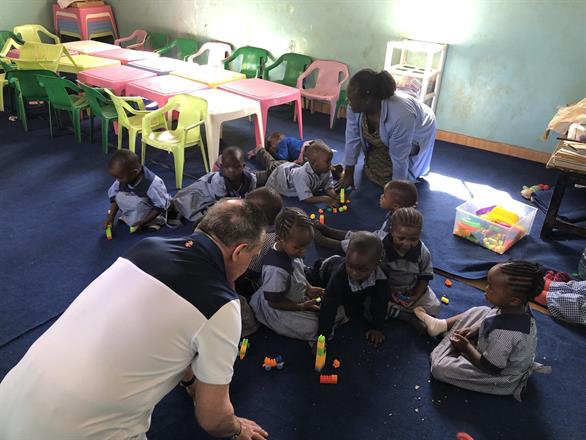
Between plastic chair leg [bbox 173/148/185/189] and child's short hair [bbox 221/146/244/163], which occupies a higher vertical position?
child's short hair [bbox 221/146/244/163]

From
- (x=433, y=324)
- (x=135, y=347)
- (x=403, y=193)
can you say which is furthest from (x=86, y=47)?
(x=135, y=347)

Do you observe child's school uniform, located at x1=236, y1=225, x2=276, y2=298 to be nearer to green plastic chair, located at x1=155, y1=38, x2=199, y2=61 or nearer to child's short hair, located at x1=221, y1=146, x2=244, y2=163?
child's short hair, located at x1=221, y1=146, x2=244, y2=163

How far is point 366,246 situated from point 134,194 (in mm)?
1822

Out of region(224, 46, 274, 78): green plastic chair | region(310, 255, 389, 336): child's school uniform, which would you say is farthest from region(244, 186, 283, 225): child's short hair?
region(224, 46, 274, 78): green plastic chair

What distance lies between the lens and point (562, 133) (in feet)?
12.4

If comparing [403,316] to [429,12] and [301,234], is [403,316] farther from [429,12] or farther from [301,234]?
[429,12]

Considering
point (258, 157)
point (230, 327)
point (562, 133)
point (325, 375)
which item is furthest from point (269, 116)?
point (230, 327)

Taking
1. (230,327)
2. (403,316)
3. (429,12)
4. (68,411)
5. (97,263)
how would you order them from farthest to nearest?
(429,12) → (97,263) → (403,316) → (230,327) → (68,411)

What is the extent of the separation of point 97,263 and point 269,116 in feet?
11.4

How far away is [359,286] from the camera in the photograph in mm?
2320

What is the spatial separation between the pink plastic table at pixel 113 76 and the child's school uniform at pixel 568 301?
13.5 ft

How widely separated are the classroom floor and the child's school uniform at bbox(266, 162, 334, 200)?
13 centimetres

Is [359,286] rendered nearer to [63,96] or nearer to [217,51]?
[63,96]

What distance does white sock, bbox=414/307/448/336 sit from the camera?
96.5 inches
